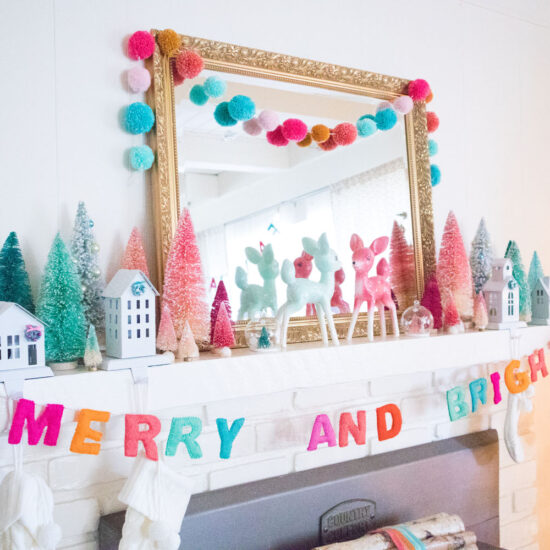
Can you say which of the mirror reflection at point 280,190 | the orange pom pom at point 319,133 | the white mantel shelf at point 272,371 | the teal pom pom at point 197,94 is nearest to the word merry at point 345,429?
the white mantel shelf at point 272,371

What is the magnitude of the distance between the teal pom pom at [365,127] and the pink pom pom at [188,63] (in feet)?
1.68

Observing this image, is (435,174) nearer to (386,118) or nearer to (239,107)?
(386,118)

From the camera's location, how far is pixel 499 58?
210 cm

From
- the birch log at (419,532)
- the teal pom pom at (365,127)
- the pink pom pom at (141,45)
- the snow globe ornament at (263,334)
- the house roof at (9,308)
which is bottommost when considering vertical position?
the birch log at (419,532)

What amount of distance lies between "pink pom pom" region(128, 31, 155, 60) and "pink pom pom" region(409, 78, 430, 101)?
832 mm

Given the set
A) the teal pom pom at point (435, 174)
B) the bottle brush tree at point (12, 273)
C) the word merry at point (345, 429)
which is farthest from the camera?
the teal pom pom at point (435, 174)

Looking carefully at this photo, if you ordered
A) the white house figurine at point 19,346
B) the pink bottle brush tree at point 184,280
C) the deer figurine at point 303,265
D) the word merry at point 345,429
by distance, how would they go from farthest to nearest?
the deer figurine at point 303,265 → the word merry at point 345,429 → the pink bottle brush tree at point 184,280 → the white house figurine at point 19,346

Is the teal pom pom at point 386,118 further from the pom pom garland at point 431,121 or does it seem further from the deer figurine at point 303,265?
the deer figurine at point 303,265

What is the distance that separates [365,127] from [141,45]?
2.20 ft

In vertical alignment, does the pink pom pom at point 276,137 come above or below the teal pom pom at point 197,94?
below

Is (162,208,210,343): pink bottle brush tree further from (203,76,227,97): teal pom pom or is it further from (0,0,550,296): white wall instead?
(203,76,227,97): teal pom pom

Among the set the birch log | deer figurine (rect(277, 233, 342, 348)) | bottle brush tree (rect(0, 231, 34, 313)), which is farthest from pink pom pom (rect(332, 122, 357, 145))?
the birch log

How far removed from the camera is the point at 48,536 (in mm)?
1145

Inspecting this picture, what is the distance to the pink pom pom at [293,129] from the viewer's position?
1.58 metres
